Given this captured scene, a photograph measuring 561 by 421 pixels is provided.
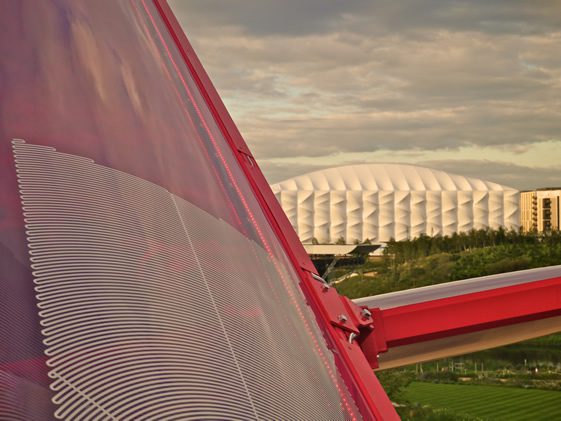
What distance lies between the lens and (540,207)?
193ft

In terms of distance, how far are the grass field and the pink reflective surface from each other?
10661mm

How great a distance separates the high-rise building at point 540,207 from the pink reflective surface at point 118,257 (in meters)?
59.3

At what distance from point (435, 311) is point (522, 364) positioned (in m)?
12.6

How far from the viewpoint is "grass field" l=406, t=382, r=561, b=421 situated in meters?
11.4

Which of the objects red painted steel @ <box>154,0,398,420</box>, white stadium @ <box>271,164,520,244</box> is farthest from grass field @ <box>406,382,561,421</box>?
white stadium @ <box>271,164,520,244</box>

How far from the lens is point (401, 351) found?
1.87 meters

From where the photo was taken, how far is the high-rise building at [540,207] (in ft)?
190

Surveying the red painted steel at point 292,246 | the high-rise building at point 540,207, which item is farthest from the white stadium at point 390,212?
the red painted steel at point 292,246

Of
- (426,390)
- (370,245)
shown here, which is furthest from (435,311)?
(370,245)

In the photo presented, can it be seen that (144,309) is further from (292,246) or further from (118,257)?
(292,246)

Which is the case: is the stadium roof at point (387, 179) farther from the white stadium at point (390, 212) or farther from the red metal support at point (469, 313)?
the red metal support at point (469, 313)

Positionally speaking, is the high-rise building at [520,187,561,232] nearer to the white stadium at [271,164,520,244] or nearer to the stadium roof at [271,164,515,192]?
the stadium roof at [271,164,515,192]

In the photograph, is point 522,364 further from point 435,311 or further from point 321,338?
point 321,338

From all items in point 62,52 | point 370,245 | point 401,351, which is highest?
point 62,52
